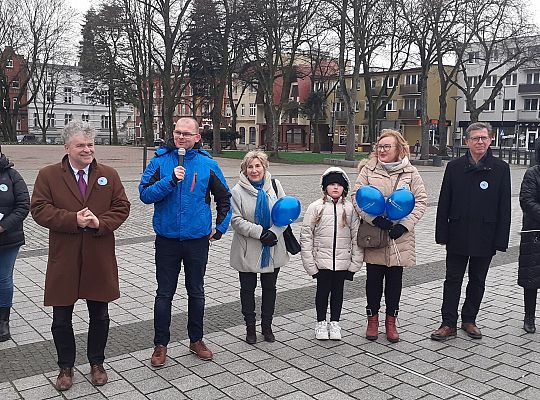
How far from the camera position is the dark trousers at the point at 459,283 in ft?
17.4

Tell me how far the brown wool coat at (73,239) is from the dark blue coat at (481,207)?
9.84 feet

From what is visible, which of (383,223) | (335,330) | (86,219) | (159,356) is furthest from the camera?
(335,330)

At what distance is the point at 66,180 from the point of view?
3.99 meters

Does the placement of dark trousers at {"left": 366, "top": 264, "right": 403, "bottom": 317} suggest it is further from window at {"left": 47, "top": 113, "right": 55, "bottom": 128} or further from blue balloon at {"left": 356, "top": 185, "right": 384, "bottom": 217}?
window at {"left": 47, "top": 113, "right": 55, "bottom": 128}

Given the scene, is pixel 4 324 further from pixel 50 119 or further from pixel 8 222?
pixel 50 119

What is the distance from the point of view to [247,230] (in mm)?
4871

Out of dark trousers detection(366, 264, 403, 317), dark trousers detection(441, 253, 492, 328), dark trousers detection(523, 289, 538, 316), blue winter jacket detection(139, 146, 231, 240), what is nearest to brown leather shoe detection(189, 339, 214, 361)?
blue winter jacket detection(139, 146, 231, 240)

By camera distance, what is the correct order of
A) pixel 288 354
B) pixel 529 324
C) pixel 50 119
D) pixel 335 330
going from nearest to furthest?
pixel 288 354 < pixel 335 330 < pixel 529 324 < pixel 50 119

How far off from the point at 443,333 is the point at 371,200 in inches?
58.3

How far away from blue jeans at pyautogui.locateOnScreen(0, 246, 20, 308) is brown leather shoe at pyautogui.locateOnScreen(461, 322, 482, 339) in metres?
4.19

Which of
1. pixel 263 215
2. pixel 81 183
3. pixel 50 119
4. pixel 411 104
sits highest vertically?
pixel 411 104

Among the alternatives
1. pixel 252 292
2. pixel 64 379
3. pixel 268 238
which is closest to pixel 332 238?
pixel 268 238

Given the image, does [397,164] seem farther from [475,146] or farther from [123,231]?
[123,231]

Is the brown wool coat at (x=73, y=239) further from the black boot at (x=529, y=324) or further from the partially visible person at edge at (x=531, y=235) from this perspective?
the black boot at (x=529, y=324)
